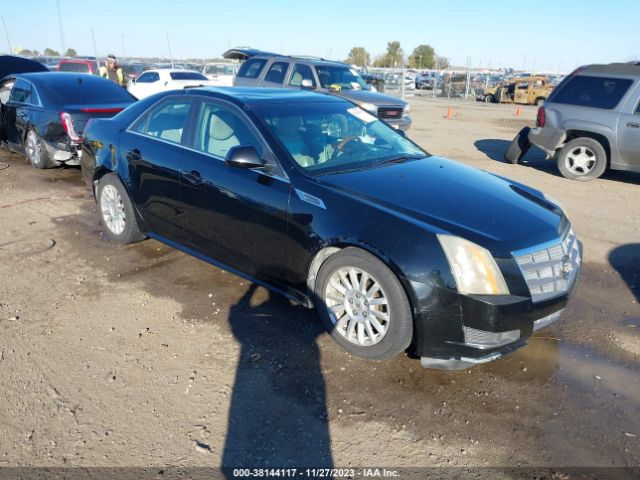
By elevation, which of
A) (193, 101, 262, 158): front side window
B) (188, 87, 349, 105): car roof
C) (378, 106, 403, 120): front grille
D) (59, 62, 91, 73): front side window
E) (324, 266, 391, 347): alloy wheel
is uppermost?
(59, 62, 91, 73): front side window

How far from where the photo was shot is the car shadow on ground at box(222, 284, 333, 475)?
2.67 meters

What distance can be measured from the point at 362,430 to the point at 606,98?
8.28m

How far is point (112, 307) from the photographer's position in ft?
13.7

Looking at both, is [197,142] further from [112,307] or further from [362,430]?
[362,430]

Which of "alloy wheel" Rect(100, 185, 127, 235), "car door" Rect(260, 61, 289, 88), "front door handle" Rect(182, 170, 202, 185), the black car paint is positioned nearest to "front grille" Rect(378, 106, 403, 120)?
"car door" Rect(260, 61, 289, 88)

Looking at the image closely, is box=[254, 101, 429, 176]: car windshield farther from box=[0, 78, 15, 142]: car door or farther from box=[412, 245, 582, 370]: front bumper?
box=[0, 78, 15, 142]: car door

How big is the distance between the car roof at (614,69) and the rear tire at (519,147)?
149 cm

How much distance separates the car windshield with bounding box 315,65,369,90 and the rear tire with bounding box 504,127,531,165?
4.57m

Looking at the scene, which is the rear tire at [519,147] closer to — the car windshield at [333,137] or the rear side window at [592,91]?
the rear side window at [592,91]

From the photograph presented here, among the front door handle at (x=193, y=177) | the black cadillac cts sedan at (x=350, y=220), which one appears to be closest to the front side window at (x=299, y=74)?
the black cadillac cts sedan at (x=350, y=220)

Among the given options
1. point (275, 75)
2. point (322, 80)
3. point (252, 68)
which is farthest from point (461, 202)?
point (252, 68)

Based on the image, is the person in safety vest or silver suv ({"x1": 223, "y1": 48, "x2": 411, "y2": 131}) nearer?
silver suv ({"x1": 223, "y1": 48, "x2": 411, "y2": 131})

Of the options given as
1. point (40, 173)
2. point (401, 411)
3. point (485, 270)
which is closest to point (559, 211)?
point (485, 270)

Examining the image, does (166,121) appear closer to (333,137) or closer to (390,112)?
(333,137)
